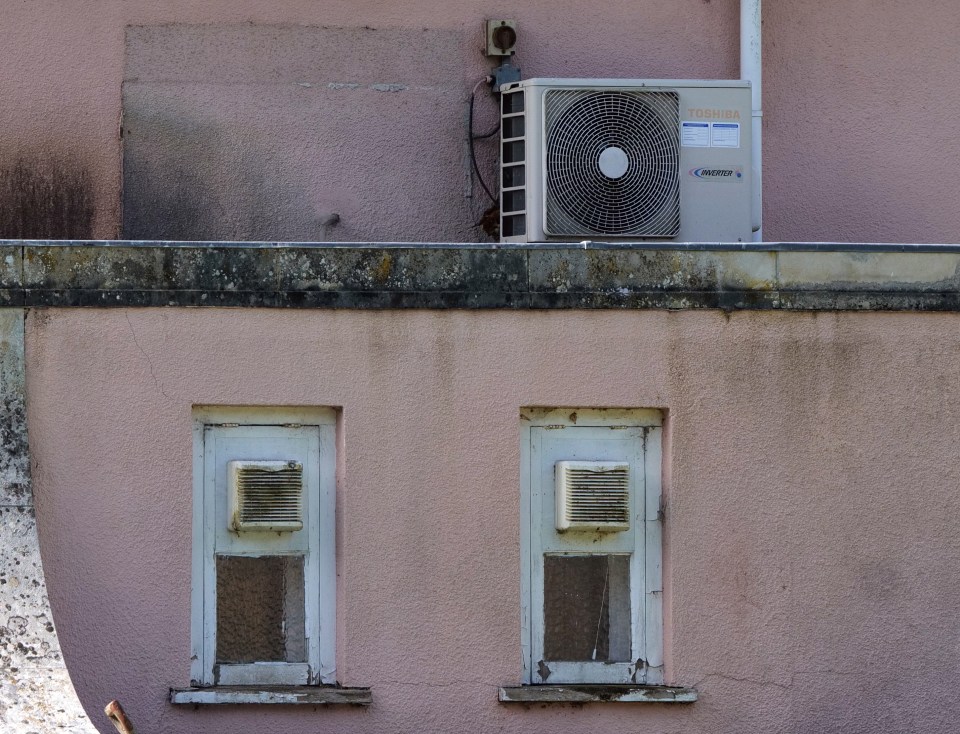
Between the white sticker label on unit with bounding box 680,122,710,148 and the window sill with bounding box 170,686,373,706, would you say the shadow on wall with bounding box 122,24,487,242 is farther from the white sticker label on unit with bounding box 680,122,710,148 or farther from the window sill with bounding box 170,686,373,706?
the window sill with bounding box 170,686,373,706

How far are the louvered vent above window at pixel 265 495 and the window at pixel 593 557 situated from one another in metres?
1.06

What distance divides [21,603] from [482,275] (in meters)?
2.48

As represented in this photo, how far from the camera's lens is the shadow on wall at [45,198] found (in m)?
8.92

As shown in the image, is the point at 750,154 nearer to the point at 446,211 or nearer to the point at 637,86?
the point at 637,86

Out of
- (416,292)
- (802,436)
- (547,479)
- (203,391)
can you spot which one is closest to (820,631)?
(802,436)

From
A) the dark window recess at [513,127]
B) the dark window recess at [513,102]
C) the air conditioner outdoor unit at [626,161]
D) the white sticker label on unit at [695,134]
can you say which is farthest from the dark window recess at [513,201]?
the white sticker label on unit at [695,134]

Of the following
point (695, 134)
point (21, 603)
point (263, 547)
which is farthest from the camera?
point (695, 134)

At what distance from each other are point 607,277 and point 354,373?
1.24m

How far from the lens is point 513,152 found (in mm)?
8516

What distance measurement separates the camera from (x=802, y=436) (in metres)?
7.77

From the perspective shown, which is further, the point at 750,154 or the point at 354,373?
the point at 750,154

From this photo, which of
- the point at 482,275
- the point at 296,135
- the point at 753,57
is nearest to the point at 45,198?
the point at 296,135

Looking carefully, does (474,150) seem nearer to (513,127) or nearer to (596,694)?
(513,127)

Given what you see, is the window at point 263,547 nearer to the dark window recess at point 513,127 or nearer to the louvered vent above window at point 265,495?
the louvered vent above window at point 265,495
